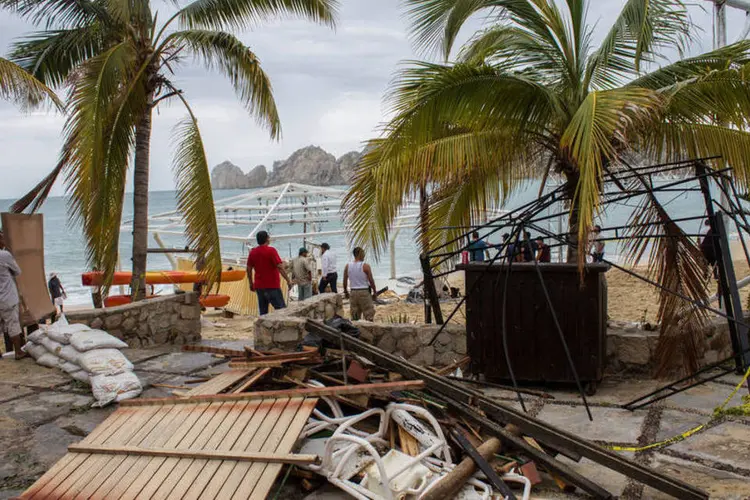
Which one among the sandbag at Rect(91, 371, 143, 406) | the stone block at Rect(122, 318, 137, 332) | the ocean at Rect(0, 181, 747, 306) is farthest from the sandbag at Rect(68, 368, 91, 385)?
the ocean at Rect(0, 181, 747, 306)

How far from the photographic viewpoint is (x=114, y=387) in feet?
22.1

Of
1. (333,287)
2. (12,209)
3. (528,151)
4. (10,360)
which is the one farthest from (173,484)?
(333,287)

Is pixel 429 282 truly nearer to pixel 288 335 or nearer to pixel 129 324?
pixel 288 335

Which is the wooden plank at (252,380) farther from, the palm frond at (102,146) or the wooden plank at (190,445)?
the palm frond at (102,146)

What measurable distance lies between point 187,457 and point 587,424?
319cm

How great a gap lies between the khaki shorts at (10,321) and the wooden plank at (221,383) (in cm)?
408

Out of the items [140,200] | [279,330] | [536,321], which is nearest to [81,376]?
[279,330]

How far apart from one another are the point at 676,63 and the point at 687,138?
98 centimetres

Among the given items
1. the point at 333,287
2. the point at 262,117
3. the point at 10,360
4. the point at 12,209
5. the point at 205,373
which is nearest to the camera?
the point at 205,373

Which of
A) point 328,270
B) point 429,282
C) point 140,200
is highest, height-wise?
point 140,200

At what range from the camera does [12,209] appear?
415 inches

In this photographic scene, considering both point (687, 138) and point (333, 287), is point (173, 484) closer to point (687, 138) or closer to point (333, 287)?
point (687, 138)

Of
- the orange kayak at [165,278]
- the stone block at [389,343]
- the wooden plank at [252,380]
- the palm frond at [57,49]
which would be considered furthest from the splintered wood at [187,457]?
the orange kayak at [165,278]

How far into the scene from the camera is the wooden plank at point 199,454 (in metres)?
4.38
